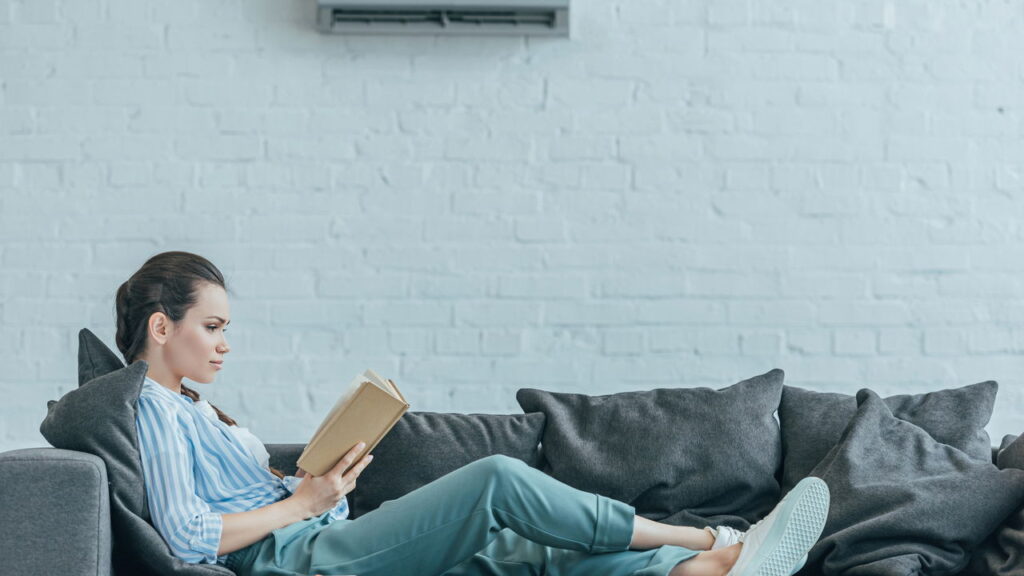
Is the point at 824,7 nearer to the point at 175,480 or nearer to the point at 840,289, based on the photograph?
the point at 840,289

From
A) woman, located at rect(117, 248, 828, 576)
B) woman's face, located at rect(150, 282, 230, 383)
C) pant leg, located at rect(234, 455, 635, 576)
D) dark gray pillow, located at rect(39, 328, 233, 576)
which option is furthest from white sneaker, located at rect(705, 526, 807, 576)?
woman's face, located at rect(150, 282, 230, 383)

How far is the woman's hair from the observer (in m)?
2.29

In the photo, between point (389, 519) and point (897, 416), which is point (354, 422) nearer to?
point (389, 519)

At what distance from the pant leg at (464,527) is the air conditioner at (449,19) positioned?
1.41m

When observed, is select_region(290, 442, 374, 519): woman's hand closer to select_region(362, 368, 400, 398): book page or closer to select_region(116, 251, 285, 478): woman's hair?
select_region(362, 368, 400, 398): book page

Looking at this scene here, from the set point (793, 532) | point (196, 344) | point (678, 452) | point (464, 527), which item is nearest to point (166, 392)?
point (196, 344)

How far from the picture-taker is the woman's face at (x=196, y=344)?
229cm

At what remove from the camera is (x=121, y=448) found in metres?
2.10

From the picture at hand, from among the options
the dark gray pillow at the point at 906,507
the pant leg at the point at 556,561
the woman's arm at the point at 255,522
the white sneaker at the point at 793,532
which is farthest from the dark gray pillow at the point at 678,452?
the woman's arm at the point at 255,522

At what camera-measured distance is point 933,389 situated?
3.17 meters

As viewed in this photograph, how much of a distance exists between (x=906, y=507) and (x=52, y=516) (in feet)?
5.42

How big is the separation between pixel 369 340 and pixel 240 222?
0.48 metres

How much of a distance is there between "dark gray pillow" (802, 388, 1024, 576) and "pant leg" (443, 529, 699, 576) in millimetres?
358

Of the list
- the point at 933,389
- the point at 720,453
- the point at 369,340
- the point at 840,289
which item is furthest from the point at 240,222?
the point at 933,389
